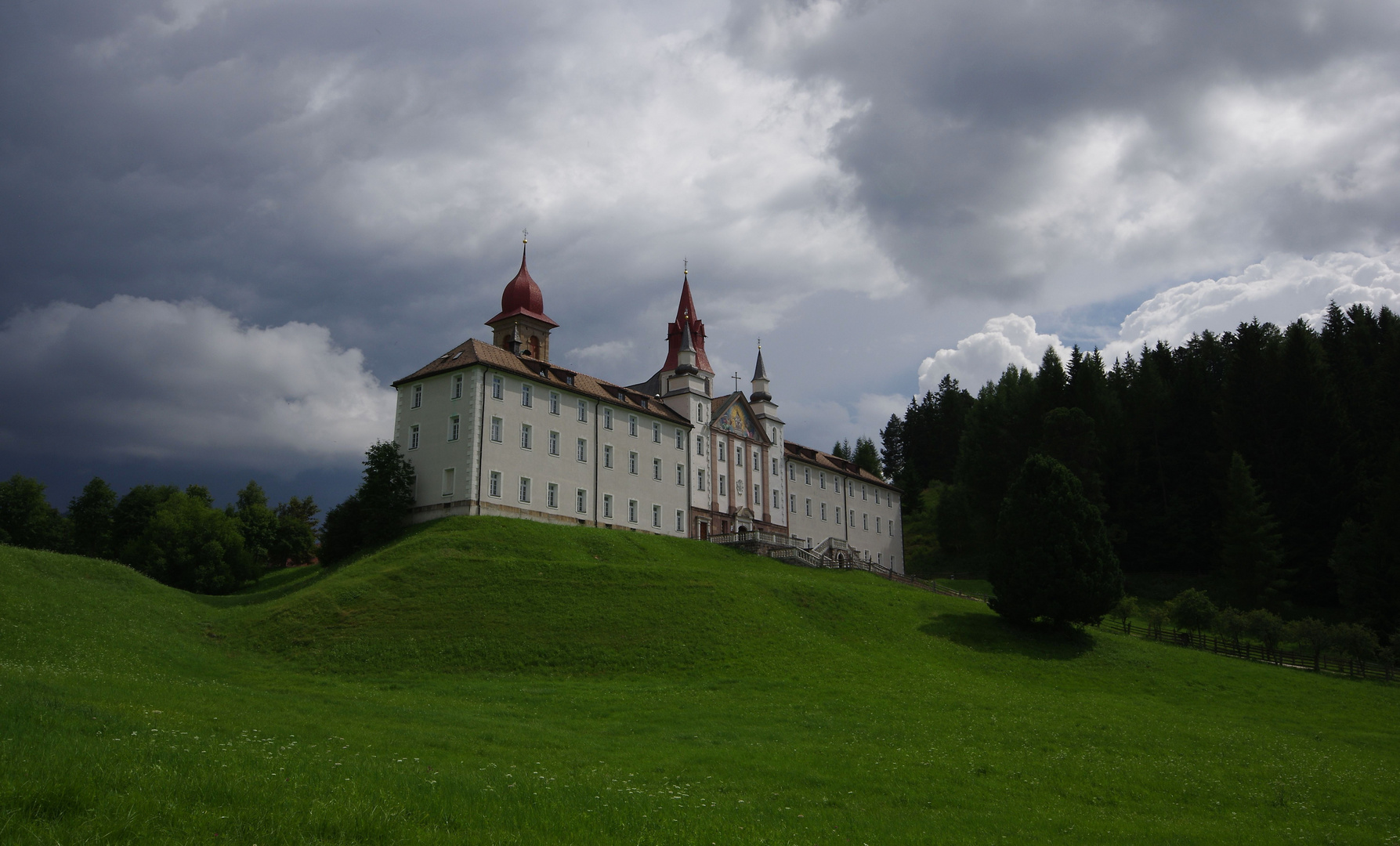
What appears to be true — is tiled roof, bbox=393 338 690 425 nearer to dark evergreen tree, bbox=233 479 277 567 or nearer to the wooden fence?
dark evergreen tree, bbox=233 479 277 567

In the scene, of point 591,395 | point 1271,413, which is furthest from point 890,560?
point 591,395

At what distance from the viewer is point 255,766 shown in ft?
35.1

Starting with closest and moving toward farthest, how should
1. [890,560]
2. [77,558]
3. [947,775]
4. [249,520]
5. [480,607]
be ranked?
[947,775] < [480,607] < [77,558] < [249,520] < [890,560]

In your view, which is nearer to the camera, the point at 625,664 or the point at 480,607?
the point at 625,664

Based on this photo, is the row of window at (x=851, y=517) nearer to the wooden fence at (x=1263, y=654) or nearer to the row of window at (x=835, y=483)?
the row of window at (x=835, y=483)

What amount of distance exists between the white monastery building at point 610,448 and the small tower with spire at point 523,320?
116mm

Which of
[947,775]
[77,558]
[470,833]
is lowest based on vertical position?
[947,775]

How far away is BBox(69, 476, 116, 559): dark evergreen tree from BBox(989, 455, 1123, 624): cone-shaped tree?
67558mm

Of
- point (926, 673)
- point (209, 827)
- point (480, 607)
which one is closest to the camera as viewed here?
point (209, 827)

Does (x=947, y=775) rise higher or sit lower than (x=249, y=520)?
lower

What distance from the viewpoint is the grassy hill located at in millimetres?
10008

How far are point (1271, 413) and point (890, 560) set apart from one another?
113 feet

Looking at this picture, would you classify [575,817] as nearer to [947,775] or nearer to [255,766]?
[255,766]

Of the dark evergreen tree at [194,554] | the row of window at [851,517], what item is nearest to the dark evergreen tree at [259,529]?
the dark evergreen tree at [194,554]
